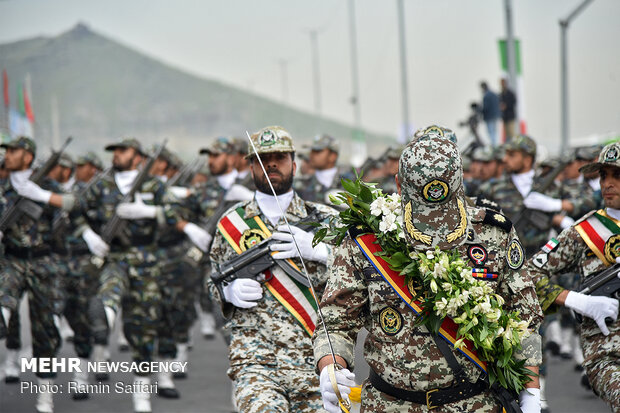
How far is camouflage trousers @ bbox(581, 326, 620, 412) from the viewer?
5043mm

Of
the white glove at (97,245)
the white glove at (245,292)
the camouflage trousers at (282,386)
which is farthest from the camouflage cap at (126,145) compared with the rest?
the camouflage trousers at (282,386)

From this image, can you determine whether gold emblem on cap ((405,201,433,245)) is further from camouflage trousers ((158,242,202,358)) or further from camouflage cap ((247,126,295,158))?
camouflage trousers ((158,242,202,358))

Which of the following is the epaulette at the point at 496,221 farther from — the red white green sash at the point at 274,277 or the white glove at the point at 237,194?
the white glove at the point at 237,194

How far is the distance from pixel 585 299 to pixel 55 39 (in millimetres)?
197426

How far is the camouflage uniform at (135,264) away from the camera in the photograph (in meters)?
8.97

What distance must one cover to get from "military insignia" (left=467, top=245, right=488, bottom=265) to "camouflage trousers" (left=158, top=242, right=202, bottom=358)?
597cm

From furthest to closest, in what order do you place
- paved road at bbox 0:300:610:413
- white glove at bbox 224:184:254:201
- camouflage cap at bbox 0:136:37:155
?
1. white glove at bbox 224:184:254:201
2. camouflage cap at bbox 0:136:37:155
3. paved road at bbox 0:300:610:413

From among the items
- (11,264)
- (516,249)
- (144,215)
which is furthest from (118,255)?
(516,249)

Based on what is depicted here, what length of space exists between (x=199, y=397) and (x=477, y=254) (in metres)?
6.44

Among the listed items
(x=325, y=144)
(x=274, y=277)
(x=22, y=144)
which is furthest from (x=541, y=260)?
(x=325, y=144)

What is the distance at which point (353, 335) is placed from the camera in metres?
4.11

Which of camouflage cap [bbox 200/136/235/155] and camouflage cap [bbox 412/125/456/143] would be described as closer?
camouflage cap [bbox 412/125/456/143]

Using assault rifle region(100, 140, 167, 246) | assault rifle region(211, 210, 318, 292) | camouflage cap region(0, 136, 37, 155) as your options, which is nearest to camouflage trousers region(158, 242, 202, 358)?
assault rifle region(100, 140, 167, 246)

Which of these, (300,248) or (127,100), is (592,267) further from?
(127,100)
